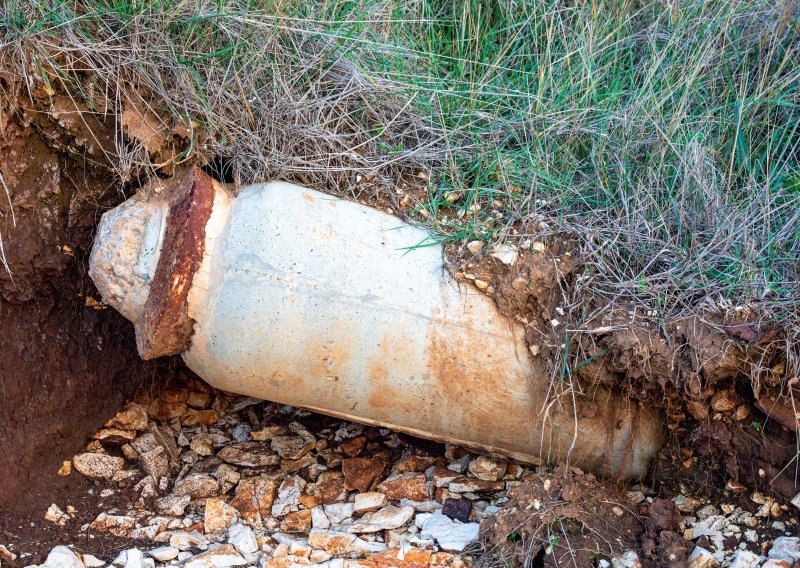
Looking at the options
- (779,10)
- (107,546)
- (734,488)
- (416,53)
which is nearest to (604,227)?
(734,488)

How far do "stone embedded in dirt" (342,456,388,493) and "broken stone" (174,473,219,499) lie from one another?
0.43 metres

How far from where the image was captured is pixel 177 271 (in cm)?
218

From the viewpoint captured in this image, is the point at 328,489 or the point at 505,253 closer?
the point at 505,253

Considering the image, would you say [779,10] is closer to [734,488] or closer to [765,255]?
[765,255]

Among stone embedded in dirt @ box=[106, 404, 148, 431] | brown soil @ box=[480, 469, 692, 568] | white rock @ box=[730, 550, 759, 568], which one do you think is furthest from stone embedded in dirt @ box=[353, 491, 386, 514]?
white rock @ box=[730, 550, 759, 568]

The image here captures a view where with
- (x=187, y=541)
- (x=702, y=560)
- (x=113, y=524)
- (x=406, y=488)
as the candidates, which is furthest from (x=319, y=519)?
(x=702, y=560)

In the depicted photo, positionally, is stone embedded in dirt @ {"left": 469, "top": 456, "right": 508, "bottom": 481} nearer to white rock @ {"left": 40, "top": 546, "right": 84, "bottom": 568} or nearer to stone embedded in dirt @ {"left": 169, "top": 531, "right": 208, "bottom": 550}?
stone embedded in dirt @ {"left": 169, "top": 531, "right": 208, "bottom": 550}

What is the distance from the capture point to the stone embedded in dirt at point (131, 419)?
9.04 feet

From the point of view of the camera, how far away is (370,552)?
2.25m

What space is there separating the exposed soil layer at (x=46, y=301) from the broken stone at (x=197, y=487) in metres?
0.37

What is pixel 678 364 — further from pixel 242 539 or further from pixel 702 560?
pixel 242 539

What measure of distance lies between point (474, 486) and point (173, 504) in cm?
97

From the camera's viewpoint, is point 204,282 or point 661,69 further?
point 661,69

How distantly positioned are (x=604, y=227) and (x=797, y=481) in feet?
2.84
